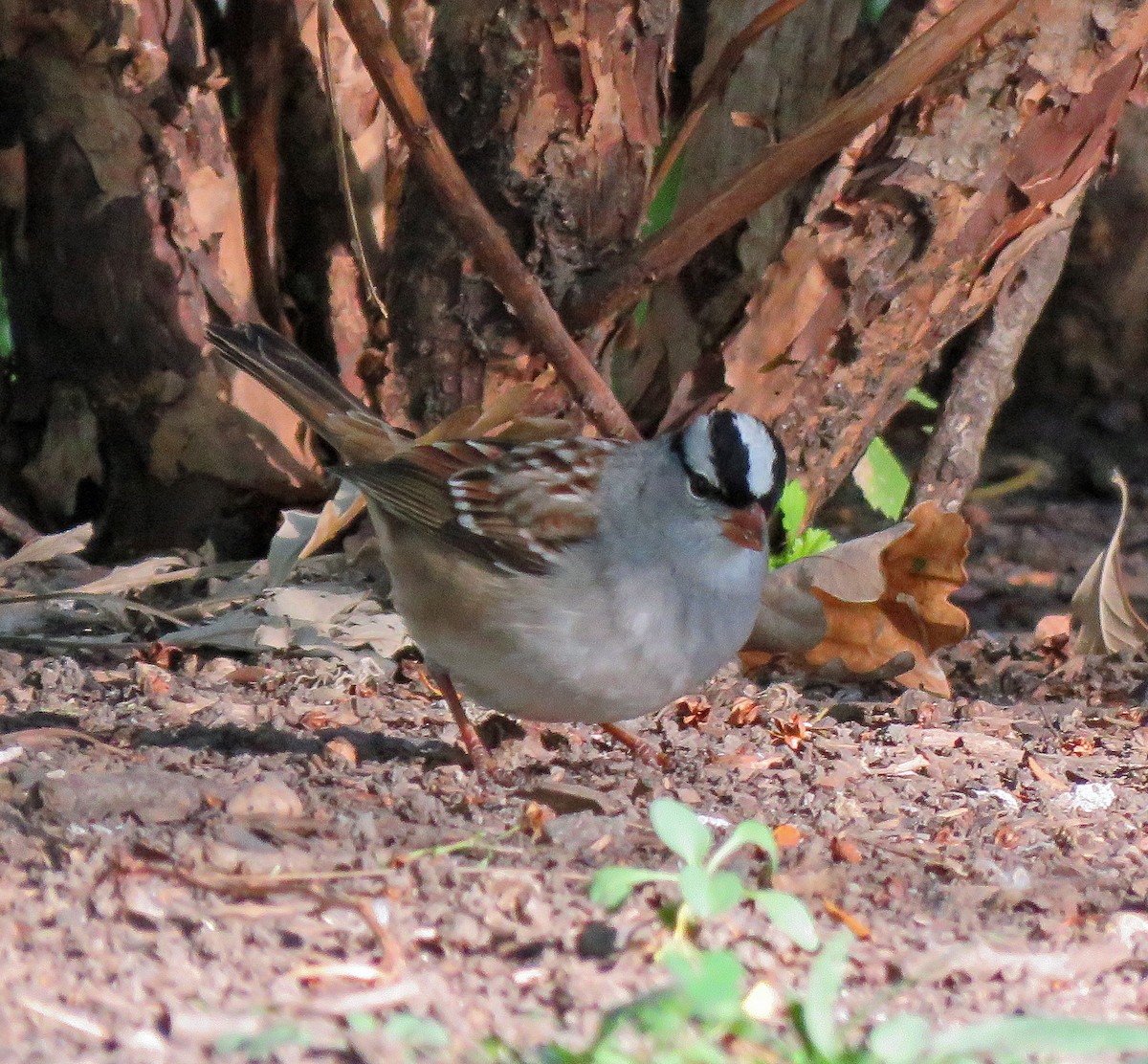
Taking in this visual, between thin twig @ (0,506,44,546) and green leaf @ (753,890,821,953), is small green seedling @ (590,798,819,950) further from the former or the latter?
thin twig @ (0,506,44,546)

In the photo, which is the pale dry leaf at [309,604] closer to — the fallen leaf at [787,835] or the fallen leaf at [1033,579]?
the fallen leaf at [787,835]

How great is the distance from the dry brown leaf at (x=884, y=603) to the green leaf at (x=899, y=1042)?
221cm

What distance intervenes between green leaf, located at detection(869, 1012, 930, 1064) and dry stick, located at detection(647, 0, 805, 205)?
9.16ft

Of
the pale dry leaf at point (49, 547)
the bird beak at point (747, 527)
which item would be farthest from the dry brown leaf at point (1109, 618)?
the pale dry leaf at point (49, 547)

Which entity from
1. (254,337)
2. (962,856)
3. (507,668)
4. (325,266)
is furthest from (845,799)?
(325,266)

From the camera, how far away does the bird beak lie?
11.8 feet

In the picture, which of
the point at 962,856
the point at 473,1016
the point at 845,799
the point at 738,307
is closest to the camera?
the point at 473,1016

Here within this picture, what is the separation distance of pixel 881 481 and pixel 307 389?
73.2 inches

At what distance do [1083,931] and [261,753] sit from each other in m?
1.77

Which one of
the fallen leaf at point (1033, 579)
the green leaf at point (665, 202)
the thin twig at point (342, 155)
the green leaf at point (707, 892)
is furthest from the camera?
the fallen leaf at point (1033, 579)

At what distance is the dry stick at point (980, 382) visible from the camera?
203 inches

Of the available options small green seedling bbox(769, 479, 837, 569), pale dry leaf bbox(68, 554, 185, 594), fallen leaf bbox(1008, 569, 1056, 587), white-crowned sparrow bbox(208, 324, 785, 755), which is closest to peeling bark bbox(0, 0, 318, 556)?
pale dry leaf bbox(68, 554, 185, 594)

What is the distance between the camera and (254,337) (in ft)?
14.6

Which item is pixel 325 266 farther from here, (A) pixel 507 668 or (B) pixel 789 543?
(A) pixel 507 668
